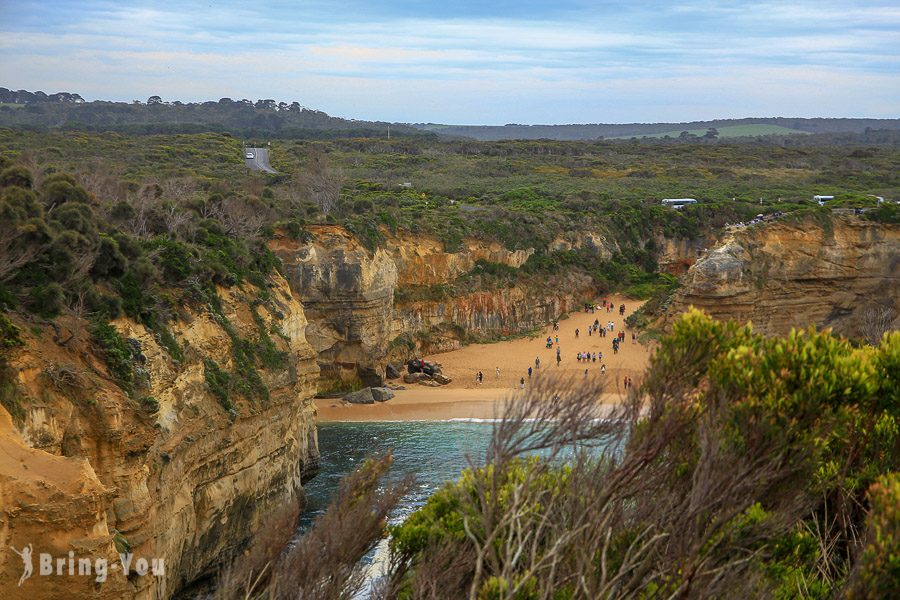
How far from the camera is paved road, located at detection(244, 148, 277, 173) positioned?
7919 cm

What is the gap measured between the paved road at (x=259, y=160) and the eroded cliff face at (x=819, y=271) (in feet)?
151

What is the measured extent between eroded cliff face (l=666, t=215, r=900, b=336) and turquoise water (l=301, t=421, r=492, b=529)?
14528mm

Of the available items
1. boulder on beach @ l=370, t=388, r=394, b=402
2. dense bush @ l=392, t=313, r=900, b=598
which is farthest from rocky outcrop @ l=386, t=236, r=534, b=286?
dense bush @ l=392, t=313, r=900, b=598


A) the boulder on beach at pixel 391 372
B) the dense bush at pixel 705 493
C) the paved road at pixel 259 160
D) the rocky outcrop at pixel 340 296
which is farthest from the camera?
the paved road at pixel 259 160

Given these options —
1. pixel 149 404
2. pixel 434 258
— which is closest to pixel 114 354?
pixel 149 404

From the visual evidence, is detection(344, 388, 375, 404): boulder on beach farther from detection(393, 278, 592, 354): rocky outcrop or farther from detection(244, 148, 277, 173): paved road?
detection(244, 148, 277, 173): paved road

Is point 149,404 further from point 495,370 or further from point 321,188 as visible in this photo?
point 321,188

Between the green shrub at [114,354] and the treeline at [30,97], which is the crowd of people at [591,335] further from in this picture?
the treeline at [30,97]

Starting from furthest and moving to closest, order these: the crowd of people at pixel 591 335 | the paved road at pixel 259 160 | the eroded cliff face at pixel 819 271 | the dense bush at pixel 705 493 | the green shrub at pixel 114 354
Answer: the paved road at pixel 259 160, the crowd of people at pixel 591 335, the eroded cliff face at pixel 819 271, the green shrub at pixel 114 354, the dense bush at pixel 705 493

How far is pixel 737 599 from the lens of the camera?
27.8 ft

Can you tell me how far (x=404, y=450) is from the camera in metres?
32.7

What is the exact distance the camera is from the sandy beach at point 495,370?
38250mm

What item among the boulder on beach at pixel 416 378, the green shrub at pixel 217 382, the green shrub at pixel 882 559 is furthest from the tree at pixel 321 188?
the green shrub at pixel 882 559

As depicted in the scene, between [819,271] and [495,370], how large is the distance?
656 inches
